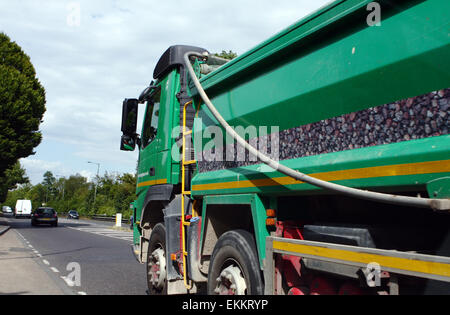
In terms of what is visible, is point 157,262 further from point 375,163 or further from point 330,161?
point 375,163

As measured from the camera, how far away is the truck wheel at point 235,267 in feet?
Answer: 10.4

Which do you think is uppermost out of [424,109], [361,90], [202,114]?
[202,114]

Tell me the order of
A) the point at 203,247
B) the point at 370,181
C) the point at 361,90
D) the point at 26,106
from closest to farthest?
the point at 370,181
the point at 361,90
the point at 203,247
the point at 26,106

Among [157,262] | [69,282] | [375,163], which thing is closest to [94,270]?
[69,282]

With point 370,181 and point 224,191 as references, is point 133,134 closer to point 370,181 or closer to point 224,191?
point 224,191

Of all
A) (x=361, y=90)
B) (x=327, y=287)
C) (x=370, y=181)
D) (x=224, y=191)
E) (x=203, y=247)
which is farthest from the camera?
(x=203, y=247)

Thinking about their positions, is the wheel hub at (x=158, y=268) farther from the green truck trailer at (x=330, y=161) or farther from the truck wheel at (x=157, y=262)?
the green truck trailer at (x=330, y=161)

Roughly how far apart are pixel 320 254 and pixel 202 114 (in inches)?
87.6

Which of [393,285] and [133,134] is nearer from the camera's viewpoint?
[393,285]

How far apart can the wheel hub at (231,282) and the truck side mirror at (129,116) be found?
3.56 m

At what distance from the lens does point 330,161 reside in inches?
101

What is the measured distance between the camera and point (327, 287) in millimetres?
2631

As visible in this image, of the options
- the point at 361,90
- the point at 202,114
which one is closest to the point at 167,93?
the point at 202,114
